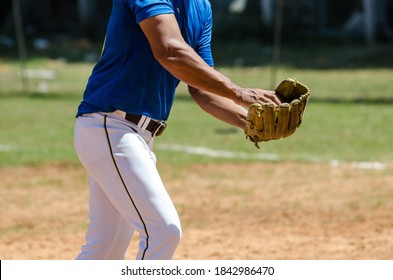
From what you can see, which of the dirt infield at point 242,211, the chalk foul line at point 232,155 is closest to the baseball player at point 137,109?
the dirt infield at point 242,211

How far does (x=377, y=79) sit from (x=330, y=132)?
218 inches

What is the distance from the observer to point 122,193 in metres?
4.40

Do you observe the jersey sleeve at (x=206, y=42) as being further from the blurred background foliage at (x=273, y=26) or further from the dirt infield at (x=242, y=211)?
the blurred background foliage at (x=273, y=26)

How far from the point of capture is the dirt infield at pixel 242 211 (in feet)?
23.5

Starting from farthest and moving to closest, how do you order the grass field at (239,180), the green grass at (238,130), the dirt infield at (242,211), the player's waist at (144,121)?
the green grass at (238,130) → the grass field at (239,180) → the dirt infield at (242,211) → the player's waist at (144,121)

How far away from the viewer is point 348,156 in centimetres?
1164

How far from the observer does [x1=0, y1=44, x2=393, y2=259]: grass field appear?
7.43 m

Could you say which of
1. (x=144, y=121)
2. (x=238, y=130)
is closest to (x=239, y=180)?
(x=238, y=130)

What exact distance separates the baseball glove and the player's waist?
19.5 inches

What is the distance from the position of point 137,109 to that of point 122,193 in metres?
0.46

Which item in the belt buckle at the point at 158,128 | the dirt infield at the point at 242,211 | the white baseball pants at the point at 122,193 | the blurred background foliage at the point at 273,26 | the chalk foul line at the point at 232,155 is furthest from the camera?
the blurred background foliage at the point at 273,26

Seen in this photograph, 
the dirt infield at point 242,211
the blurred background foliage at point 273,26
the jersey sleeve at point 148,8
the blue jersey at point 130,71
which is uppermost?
the jersey sleeve at point 148,8

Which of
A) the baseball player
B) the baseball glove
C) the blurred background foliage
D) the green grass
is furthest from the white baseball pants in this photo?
the blurred background foliage

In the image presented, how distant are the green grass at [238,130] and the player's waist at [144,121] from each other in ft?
22.1
